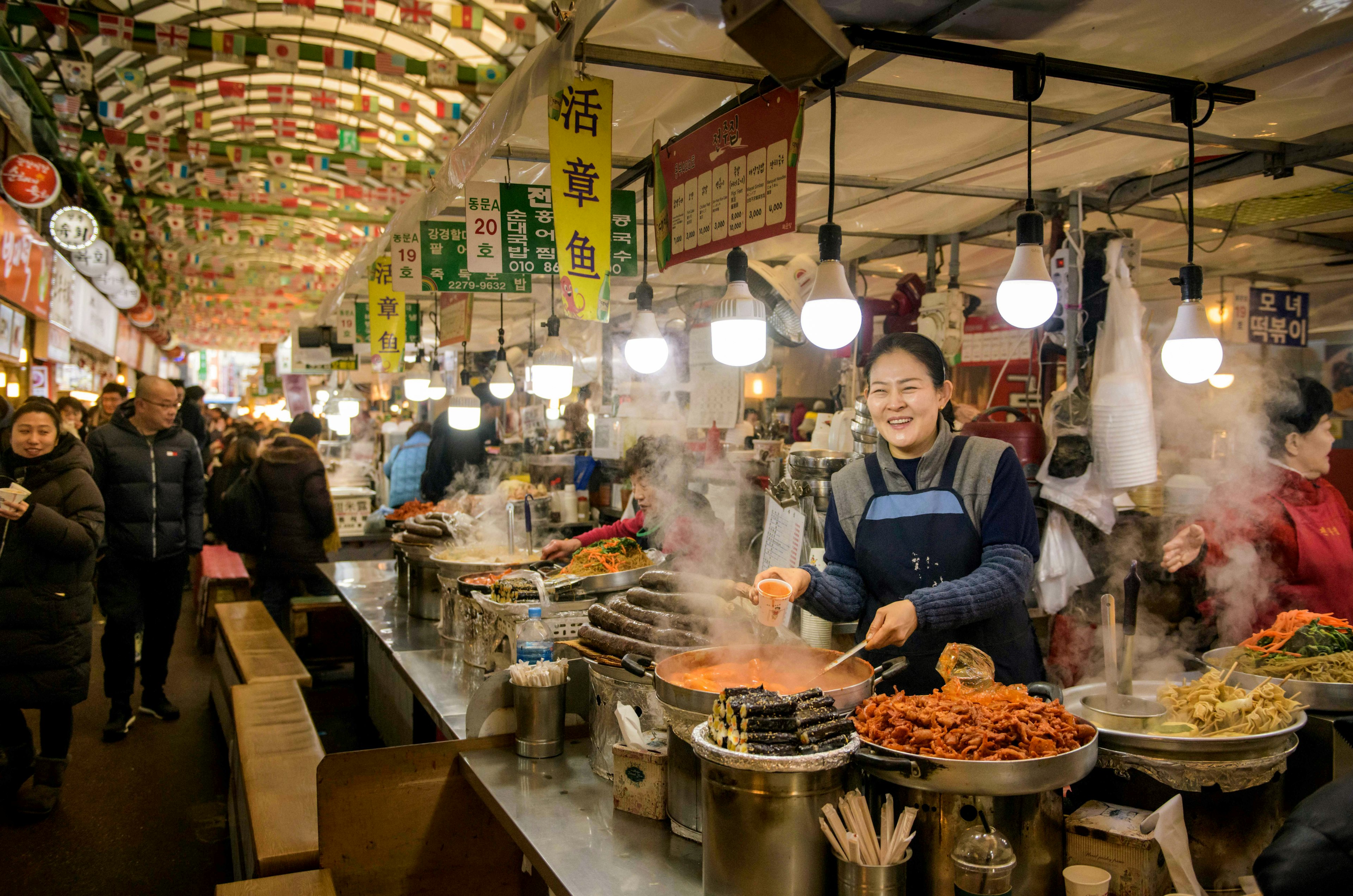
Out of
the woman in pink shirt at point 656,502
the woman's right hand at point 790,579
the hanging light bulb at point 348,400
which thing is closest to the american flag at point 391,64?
the woman in pink shirt at point 656,502

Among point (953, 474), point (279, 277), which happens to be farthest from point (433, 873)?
point (279, 277)

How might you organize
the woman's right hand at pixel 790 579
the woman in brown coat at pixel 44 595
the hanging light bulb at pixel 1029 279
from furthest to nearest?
the woman in brown coat at pixel 44 595 → the hanging light bulb at pixel 1029 279 → the woman's right hand at pixel 790 579

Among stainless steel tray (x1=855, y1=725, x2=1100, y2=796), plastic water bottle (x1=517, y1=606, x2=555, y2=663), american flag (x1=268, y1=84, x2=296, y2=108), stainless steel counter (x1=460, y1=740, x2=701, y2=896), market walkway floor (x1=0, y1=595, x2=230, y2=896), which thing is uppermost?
american flag (x1=268, y1=84, x2=296, y2=108)

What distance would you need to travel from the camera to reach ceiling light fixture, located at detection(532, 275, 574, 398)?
6121 mm

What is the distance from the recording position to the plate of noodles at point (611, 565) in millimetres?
3990

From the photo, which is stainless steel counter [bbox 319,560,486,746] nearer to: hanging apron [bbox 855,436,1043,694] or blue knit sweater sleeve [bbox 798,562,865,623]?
blue knit sweater sleeve [bbox 798,562,865,623]

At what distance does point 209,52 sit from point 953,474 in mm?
8908

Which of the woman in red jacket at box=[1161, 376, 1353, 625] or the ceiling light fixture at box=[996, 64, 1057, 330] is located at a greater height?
the ceiling light fixture at box=[996, 64, 1057, 330]

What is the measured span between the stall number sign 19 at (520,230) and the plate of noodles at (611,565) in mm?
1775

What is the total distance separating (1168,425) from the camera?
7480mm

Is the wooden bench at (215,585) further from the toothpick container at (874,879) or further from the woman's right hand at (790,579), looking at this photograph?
the toothpick container at (874,879)

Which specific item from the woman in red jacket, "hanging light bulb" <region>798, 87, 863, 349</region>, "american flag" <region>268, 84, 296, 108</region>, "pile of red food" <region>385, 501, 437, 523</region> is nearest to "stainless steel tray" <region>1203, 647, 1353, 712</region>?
the woman in red jacket

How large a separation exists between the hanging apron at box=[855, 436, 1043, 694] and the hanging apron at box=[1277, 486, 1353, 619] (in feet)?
5.47

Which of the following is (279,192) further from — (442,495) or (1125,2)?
(1125,2)
